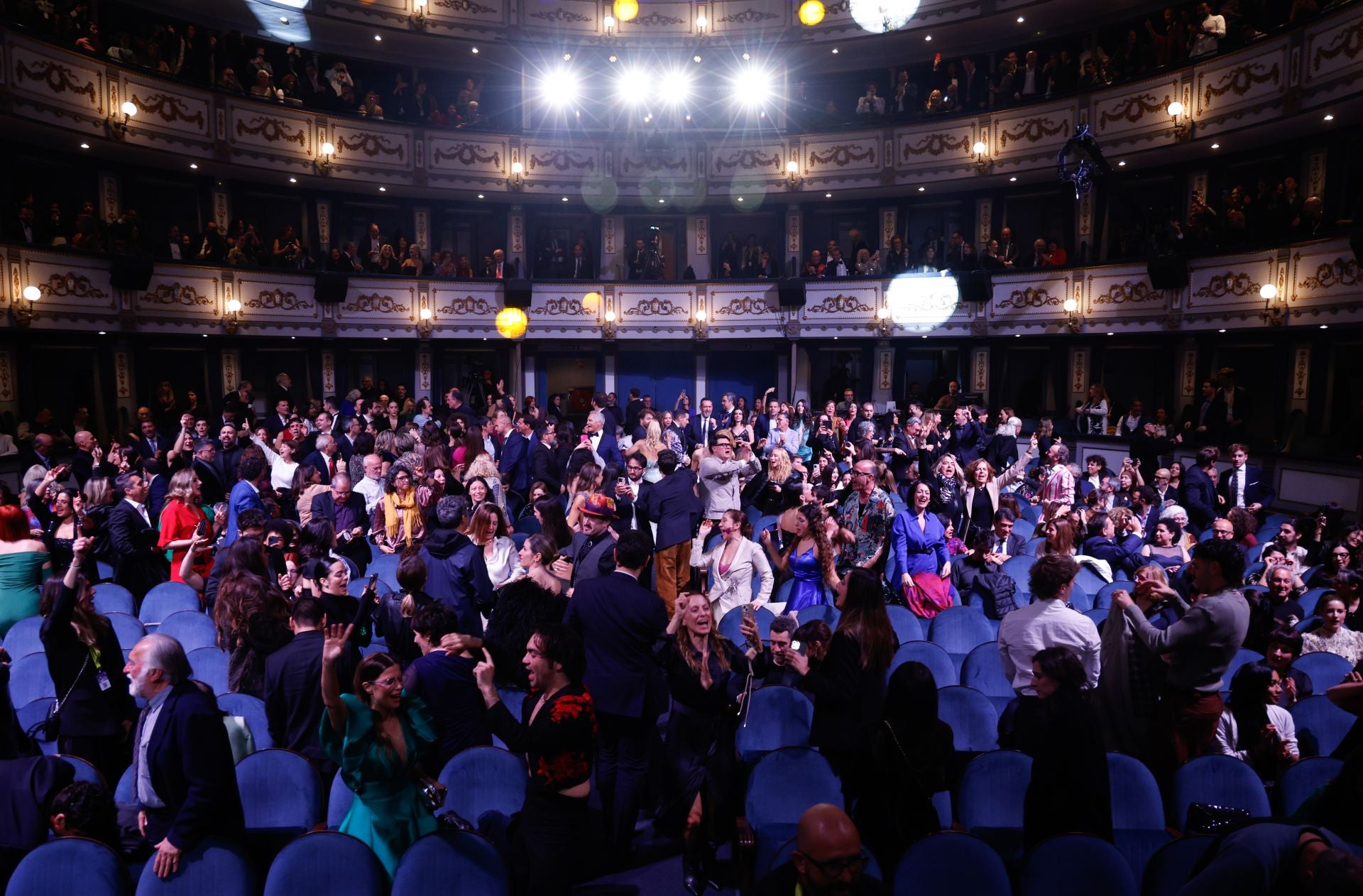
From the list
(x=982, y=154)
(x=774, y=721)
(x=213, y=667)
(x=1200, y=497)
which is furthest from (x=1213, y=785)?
(x=982, y=154)

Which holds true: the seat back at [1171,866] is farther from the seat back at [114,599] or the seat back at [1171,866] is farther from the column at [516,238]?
the column at [516,238]

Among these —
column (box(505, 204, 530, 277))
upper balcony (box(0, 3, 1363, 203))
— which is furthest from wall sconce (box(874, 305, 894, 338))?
column (box(505, 204, 530, 277))

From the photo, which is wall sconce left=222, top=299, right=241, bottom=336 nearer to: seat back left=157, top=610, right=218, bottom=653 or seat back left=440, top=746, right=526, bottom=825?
seat back left=157, top=610, right=218, bottom=653

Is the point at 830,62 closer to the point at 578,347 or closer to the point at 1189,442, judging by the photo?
the point at 578,347

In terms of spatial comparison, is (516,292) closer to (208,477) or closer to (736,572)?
(208,477)

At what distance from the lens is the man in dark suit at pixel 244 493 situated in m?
6.25

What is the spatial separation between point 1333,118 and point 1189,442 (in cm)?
485

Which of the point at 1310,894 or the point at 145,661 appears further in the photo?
the point at 145,661

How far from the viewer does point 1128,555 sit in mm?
6910

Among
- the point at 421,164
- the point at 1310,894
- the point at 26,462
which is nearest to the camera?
the point at 1310,894

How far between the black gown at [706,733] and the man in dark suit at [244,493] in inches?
152

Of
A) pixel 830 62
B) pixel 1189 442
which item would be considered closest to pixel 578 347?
pixel 830 62

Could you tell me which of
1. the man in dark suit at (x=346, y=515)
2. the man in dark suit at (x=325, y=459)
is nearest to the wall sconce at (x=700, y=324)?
the man in dark suit at (x=325, y=459)

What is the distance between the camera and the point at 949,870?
3.02 meters
